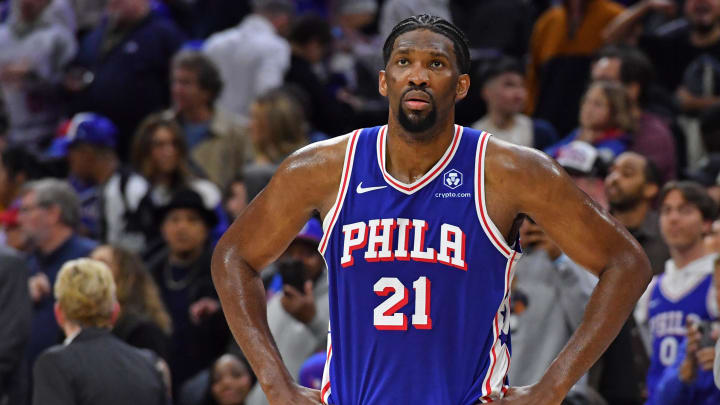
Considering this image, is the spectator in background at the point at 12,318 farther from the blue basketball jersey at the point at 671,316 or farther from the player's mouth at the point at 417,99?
the player's mouth at the point at 417,99

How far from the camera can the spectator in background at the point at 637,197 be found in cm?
771

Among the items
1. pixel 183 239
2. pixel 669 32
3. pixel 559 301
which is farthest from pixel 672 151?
pixel 183 239

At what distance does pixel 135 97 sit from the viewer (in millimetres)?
10859

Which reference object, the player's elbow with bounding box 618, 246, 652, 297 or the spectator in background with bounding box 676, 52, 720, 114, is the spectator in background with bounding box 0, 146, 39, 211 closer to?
the spectator in background with bounding box 676, 52, 720, 114

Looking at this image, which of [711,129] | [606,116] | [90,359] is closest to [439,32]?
[90,359]

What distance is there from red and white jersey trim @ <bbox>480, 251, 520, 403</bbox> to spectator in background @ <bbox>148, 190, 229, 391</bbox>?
13.2ft

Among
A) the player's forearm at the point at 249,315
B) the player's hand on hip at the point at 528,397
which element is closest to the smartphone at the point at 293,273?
the player's forearm at the point at 249,315

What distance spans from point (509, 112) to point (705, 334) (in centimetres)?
346

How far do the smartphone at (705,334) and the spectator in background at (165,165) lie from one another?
3.80 meters

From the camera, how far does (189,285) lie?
27.5 feet

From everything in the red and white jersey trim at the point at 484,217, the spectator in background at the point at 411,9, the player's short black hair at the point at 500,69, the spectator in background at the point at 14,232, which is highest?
the spectator in background at the point at 411,9

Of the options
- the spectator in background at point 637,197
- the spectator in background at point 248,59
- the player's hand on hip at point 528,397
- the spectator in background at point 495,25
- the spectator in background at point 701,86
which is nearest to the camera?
the player's hand on hip at point 528,397

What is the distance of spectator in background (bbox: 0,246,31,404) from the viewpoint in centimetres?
725

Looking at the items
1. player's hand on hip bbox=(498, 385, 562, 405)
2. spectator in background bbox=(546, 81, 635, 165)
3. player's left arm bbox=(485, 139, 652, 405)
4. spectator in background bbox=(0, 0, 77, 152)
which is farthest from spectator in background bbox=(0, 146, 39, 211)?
player's hand on hip bbox=(498, 385, 562, 405)
